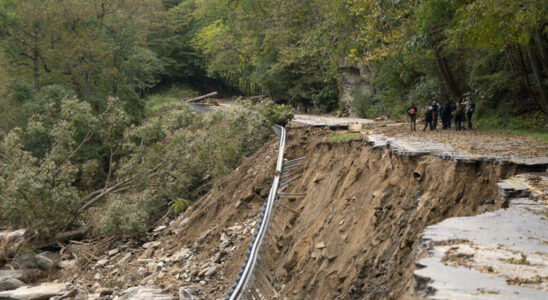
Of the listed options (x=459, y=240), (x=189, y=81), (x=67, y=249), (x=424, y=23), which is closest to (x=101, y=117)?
(x=67, y=249)

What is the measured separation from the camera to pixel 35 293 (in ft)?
47.4

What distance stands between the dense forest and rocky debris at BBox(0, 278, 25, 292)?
3.14m

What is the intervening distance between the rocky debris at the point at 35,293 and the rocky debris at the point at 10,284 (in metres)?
0.92

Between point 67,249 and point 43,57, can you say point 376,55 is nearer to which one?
point 67,249

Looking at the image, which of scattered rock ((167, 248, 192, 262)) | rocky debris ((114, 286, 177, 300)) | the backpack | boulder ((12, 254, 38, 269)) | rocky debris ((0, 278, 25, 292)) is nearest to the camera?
rocky debris ((114, 286, 177, 300))

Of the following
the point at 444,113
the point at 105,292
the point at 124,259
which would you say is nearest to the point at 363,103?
the point at 444,113

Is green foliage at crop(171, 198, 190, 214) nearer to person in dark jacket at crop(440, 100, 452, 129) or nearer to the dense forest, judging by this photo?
the dense forest

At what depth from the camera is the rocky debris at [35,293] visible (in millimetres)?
14289

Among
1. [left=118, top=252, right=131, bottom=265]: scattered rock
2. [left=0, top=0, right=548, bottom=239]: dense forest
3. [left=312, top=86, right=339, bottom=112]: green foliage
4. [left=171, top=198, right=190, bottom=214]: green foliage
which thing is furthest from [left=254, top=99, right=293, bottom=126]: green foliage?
[left=312, top=86, right=339, bottom=112]: green foliage

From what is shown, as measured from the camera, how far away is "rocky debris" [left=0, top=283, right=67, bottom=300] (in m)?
14.3

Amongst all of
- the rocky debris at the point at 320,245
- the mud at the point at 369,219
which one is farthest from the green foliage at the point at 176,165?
the rocky debris at the point at 320,245

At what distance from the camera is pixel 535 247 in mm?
5141

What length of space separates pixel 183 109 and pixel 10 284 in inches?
486

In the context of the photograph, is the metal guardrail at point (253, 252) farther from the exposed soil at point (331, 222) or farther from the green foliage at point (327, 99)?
the green foliage at point (327, 99)
